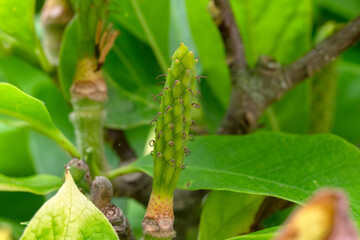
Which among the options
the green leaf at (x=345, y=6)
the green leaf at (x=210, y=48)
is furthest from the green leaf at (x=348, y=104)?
the green leaf at (x=210, y=48)

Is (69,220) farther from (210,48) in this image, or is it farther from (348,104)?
(348,104)

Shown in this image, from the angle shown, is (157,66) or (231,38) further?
(157,66)

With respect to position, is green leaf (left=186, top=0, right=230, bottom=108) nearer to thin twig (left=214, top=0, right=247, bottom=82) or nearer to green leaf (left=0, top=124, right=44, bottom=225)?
thin twig (left=214, top=0, right=247, bottom=82)

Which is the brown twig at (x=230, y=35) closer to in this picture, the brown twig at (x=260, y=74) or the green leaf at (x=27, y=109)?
the brown twig at (x=260, y=74)

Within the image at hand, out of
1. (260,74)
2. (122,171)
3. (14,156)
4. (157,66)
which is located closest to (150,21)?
(157,66)

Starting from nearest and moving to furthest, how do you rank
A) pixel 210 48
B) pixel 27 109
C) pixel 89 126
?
pixel 27 109 → pixel 89 126 → pixel 210 48

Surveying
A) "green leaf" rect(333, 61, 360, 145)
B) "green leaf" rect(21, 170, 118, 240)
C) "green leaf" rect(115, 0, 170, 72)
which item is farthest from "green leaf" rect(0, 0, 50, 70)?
"green leaf" rect(333, 61, 360, 145)

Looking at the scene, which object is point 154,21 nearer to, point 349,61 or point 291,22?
point 291,22

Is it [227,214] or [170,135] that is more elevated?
[170,135]
